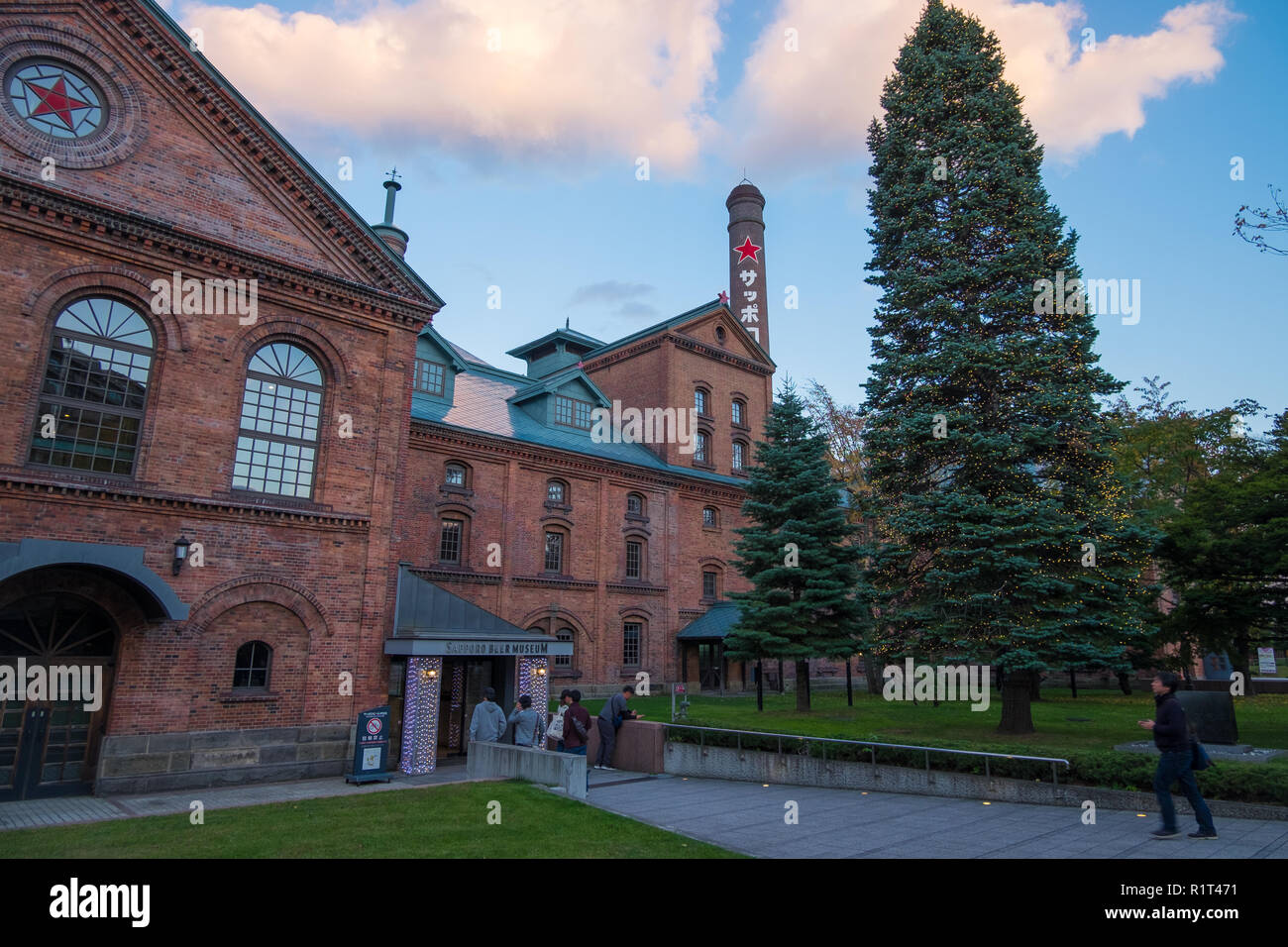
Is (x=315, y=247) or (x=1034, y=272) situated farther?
(x=1034, y=272)

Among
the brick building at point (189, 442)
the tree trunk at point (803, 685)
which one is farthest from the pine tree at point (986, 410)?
the brick building at point (189, 442)

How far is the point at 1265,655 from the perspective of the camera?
30.4 meters

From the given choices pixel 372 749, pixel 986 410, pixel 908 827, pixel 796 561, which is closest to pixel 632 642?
pixel 796 561

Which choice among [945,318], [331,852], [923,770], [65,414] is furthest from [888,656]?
[65,414]

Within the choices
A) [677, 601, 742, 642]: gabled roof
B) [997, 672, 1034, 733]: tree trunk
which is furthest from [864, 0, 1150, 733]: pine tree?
[677, 601, 742, 642]: gabled roof

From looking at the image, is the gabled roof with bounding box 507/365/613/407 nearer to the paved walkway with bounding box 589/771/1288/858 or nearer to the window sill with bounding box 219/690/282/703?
the window sill with bounding box 219/690/282/703

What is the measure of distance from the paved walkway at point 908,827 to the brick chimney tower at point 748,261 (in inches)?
1501

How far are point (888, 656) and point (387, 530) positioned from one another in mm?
12064

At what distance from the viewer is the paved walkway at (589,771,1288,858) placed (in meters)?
8.07

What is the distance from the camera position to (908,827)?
9719 mm

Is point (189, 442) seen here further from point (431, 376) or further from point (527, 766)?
point (431, 376)

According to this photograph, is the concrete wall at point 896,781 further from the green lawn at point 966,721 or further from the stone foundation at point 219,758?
the stone foundation at point 219,758

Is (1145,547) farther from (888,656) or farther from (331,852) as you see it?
(331,852)

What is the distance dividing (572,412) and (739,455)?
10.4 metres
